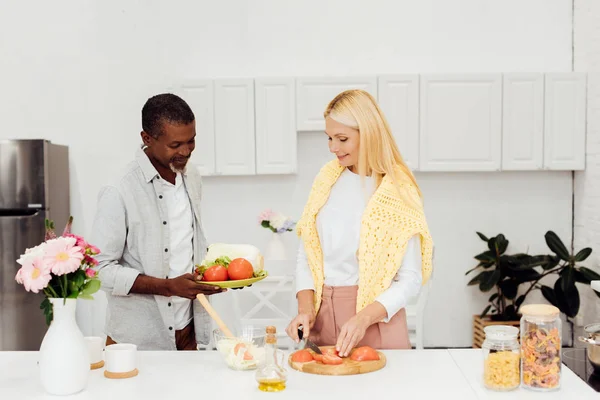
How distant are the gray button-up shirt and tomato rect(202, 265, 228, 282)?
288 millimetres

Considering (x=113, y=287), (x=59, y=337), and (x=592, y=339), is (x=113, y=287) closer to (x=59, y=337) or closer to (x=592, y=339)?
(x=59, y=337)

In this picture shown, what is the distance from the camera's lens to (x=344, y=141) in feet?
7.53

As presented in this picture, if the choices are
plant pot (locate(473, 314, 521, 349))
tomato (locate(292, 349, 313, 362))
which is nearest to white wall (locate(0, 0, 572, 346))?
plant pot (locate(473, 314, 521, 349))

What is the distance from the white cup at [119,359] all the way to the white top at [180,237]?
0.51 metres

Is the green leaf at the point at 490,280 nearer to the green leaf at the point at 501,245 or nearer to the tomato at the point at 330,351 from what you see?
the green leaf at the point at 501,245

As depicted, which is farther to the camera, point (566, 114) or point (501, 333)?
point (566, 114)

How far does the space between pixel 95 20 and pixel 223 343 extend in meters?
3.70

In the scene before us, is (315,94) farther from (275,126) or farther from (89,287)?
(89,287)

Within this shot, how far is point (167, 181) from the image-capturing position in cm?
255

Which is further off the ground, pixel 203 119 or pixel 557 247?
pixel 203 119

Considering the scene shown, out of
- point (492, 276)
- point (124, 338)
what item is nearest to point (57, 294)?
point (124, 338)

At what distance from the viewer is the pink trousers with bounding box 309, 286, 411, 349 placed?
2322 mm

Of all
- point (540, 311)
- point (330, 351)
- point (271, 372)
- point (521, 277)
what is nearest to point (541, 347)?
point (540, 311)

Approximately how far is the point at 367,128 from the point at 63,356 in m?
1.18
